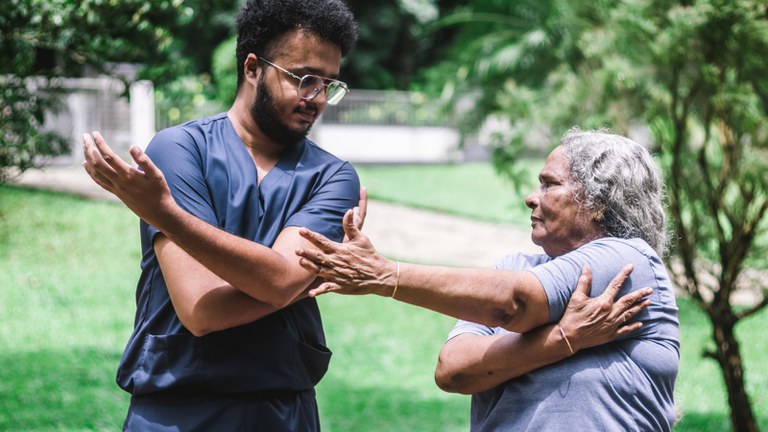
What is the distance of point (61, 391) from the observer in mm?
6645

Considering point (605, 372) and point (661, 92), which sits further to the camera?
point (661, 92)

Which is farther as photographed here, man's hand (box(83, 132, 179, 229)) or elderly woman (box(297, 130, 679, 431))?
elderly woman (box(297, 130, 679, 431))

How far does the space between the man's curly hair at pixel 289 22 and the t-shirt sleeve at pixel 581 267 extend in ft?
2.84

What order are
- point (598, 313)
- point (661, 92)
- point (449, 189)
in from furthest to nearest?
point (449, 189), point (661, 92), point (598, 313)

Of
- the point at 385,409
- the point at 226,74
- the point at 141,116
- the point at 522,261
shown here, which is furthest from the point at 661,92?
the point at 226,74

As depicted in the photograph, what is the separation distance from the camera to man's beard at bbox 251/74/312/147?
2.60m

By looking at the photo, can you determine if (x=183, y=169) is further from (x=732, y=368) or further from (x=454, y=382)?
(x=732, y=368)

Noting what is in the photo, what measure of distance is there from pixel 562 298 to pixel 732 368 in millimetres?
3571

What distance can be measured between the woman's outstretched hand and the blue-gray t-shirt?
1.38 ft

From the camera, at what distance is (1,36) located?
4512 millimetres

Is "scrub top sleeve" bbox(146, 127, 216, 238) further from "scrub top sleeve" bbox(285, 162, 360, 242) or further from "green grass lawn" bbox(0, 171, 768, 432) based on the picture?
"green grass lawn" bbox(0, 171, 768, 432)

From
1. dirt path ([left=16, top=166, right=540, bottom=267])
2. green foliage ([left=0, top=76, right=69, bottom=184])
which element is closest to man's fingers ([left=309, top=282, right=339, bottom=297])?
green foliage ([left=0, top=76, right=69, bottom=184])

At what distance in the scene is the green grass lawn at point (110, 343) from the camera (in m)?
6.59

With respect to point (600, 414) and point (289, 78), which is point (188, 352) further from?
point (600, 414)
